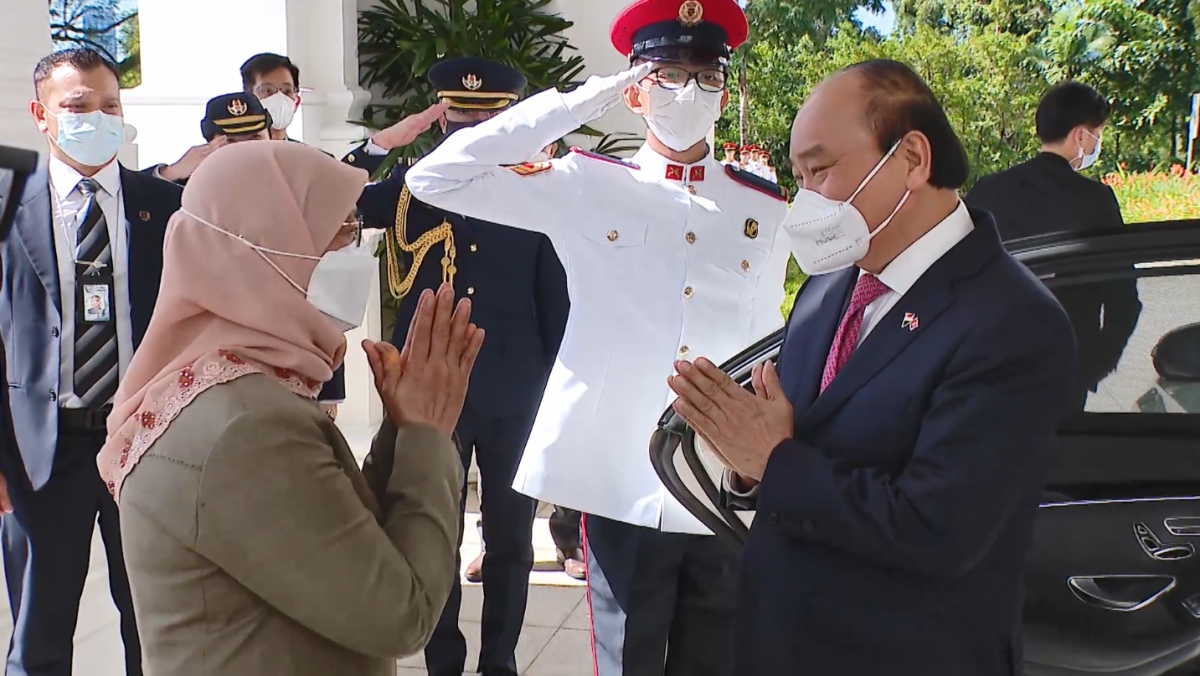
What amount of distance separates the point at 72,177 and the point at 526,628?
198 centimetres

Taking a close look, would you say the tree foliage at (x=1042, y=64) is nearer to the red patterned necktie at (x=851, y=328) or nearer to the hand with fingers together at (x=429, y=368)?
the red patterned necktie at (x=851, y=328)

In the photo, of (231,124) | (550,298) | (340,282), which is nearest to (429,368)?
(340,282)

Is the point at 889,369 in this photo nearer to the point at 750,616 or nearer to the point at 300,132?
the point at 750,616

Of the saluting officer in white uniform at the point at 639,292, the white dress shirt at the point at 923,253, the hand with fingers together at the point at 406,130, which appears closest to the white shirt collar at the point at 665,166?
the saluting officer in white uniform at the point at 639,292

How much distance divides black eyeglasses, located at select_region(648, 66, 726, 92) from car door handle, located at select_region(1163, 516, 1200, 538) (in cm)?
132

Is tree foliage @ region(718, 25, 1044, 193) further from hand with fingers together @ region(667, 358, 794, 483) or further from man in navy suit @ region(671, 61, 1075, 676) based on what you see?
hand with fingers together @ region(667, 358, 794, 483)

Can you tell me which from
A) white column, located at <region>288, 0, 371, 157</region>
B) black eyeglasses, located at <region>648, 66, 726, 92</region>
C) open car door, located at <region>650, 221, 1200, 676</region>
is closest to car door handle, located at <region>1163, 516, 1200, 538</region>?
open car door, located at <region>650, 221, 1200, 676</region>

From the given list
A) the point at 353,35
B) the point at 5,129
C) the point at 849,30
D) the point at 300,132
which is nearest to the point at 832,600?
the point at 5,129

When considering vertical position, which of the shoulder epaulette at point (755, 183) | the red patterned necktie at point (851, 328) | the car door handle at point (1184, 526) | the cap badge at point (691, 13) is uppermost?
the cap badge at point (691, 13)

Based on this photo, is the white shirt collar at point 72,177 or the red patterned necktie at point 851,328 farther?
the white shirt collar at point 72,177

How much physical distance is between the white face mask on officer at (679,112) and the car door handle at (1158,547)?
1.24 meters

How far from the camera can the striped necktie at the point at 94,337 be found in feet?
8.46

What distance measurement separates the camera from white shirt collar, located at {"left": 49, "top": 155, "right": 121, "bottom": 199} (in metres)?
2.67

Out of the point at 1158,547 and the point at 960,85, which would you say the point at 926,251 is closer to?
the point at 1158,547
